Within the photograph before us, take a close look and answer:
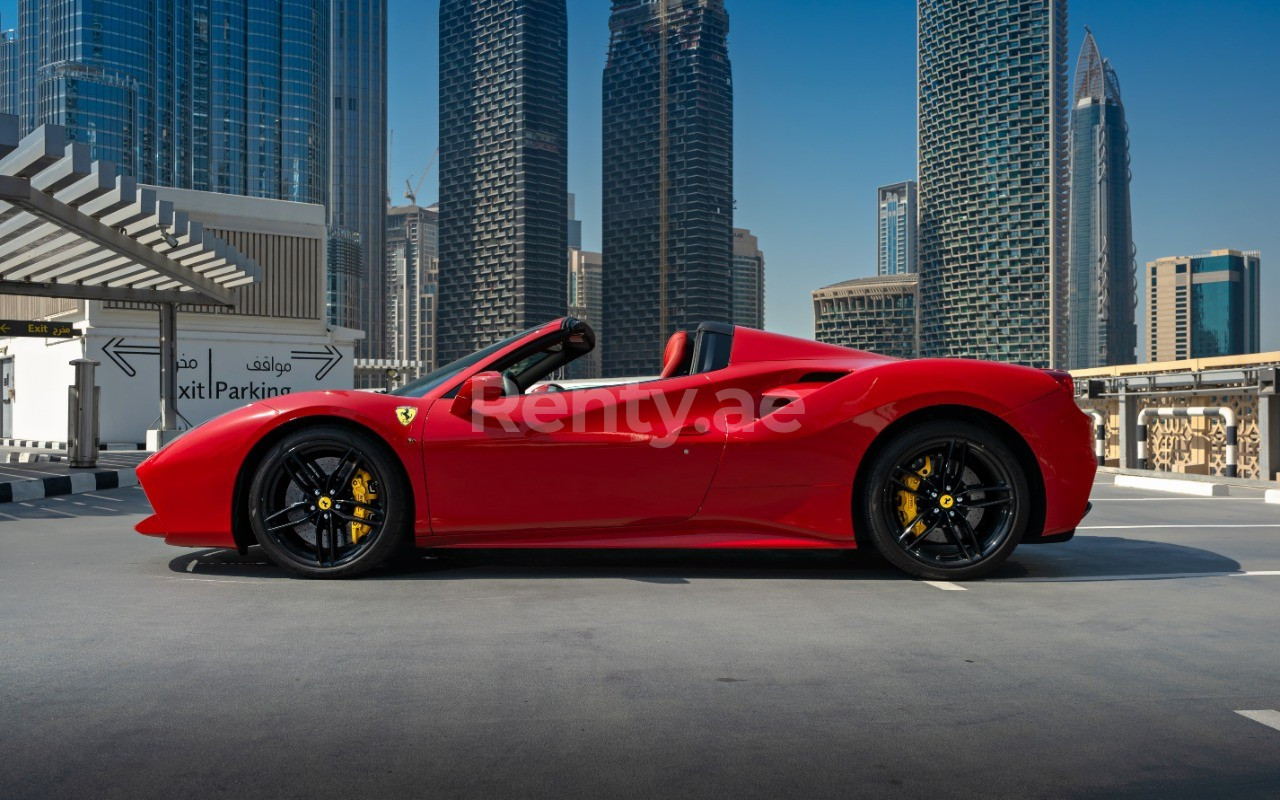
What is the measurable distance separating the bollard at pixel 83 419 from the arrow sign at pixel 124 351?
1046cm

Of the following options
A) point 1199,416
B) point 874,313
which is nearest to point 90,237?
point 1199,416

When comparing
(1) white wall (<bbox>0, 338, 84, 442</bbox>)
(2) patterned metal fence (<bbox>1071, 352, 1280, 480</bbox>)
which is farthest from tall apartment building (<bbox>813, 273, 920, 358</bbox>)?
(2) patterned metal fence (<bbox>1071, 352, 1280, 480</bbox>)

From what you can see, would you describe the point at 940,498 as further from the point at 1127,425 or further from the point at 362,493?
the point at 1127,425

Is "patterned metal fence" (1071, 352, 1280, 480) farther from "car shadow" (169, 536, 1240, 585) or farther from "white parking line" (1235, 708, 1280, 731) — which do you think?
"white parking line" (1235, 708, 1280, 731)

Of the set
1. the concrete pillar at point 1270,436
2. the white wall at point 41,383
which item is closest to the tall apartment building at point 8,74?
the white wall at point 41,383

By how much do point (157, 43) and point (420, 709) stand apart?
562ft

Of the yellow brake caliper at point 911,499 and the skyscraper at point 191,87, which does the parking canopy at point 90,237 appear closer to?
the yellow brake caliper at point 911,499

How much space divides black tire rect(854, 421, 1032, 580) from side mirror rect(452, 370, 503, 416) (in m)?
1.65

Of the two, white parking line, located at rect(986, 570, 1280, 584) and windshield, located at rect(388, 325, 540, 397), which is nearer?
white parking line, located at rect(986, 570, 1280, 584)

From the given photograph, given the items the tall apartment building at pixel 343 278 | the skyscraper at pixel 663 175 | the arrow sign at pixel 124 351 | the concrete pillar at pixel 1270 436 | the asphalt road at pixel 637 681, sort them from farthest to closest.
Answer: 1. the tall apartment building at pixel 343 278
2. the skyscraper at pixel 663 175
3. the arrow sign at pixel 124 351
4. the concrete pillar at pixel 1270 436
5. the asphalt road at pixel 637 681

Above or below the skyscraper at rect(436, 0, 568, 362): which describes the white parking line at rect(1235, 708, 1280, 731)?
below

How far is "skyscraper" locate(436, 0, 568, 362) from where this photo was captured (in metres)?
175

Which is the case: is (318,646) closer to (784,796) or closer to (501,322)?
(784,796)

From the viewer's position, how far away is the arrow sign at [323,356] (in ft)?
82.4
